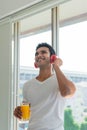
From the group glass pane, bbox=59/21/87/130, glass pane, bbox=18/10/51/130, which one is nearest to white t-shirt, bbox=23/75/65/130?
glass pane, bbox=59/21/87/130

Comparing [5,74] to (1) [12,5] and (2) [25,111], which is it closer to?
(1) [12,5]

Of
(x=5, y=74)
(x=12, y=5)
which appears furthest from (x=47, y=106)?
(x=12, y=5)

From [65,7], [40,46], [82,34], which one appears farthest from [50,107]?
[65,7]

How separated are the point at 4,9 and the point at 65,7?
31.7 inches

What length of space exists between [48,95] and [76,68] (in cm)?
62

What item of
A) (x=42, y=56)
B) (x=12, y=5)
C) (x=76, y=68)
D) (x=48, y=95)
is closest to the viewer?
(x=48, y=95)

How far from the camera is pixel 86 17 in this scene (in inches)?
97.3

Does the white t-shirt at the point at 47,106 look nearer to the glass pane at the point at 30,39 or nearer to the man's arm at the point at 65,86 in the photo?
the man's arm at the point at 65,86

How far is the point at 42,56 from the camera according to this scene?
2166 mm

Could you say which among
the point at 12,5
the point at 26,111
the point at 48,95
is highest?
the point at 12,5

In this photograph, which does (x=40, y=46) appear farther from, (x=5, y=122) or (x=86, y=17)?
(x=5, y=122)

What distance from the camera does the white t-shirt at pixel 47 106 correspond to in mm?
1967

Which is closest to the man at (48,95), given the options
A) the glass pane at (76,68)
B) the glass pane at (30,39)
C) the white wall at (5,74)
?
the glass pane at (76,68)

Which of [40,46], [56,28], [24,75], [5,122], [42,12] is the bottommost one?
[5,122]
